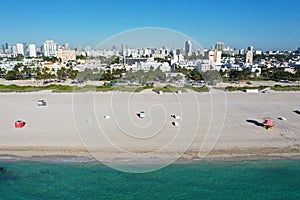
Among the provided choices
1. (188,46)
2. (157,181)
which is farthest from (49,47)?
(188,46)

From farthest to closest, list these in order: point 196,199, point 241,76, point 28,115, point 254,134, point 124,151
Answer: point 241,76 < point 28,115 < point 254,134 < point 124,151 < point 196,199

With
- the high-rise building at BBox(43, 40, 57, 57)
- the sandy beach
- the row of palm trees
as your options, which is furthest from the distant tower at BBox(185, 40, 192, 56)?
the high-rise building at BBox(43, 40, 57, 57)

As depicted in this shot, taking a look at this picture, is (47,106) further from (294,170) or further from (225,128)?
(294,170)

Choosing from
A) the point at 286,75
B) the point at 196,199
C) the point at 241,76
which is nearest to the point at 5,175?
the point at 196,199

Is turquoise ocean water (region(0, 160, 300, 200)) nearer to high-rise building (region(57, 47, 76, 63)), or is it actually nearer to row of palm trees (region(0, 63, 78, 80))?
row of palm trees (region(0, 63, 78, 80))

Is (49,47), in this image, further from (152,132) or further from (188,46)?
(188,46)
